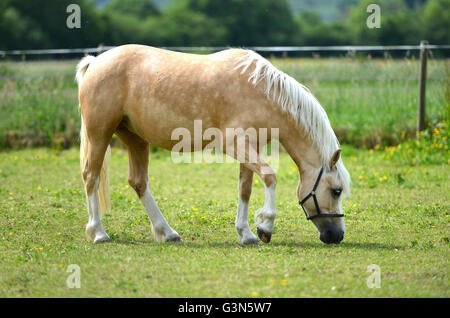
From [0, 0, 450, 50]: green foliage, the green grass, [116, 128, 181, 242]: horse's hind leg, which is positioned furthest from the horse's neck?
[0, 0, 450, 50]: green foliage

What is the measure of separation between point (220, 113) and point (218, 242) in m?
1.22

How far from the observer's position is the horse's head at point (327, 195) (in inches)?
200

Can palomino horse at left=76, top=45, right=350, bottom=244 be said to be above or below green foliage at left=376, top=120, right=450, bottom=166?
above

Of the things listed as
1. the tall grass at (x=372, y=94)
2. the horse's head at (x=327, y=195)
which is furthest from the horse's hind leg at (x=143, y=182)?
the tall grass at (x=372, y=94)

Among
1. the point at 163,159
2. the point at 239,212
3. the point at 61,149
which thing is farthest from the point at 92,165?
the point at 61,149

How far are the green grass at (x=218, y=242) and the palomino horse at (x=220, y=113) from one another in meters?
0.32

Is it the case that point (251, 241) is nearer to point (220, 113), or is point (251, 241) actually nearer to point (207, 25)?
point (220, 113)

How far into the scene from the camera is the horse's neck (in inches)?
202

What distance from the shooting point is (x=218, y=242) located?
17.7ft

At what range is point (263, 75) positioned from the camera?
5.17 metres

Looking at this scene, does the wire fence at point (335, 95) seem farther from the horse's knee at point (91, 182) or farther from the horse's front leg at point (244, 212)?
the horse's knee at point (91, 182)

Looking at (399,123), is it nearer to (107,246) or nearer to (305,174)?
(305,174)

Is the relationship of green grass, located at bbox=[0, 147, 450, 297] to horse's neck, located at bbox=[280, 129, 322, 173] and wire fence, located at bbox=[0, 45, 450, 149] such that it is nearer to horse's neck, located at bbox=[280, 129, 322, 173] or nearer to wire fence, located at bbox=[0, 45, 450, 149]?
horse's neck, located at bbox=[280, 129, 322, 173]
